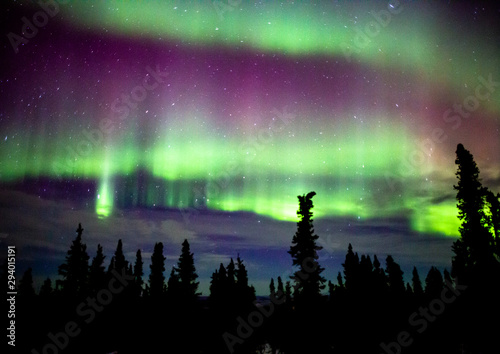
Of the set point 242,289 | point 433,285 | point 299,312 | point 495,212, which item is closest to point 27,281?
point 242,289

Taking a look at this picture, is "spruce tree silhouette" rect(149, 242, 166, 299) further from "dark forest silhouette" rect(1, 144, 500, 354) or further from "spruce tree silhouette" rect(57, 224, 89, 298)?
"spruce tree silhouette" rect(57, 224, 89, 298)

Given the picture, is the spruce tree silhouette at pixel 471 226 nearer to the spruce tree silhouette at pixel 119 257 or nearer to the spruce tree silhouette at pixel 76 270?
the spruce tree silhouette at pixel 76 270

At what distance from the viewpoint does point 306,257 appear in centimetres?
3016

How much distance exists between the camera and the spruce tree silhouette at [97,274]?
180ft

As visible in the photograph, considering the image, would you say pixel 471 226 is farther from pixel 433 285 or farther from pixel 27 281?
pixel 27 281

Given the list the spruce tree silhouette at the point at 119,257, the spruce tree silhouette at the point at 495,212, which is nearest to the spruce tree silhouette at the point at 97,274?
the spruce tree silhouette at the point at 119,257

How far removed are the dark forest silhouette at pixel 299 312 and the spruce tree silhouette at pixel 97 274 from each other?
0.30 m

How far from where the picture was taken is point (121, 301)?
1868 inches

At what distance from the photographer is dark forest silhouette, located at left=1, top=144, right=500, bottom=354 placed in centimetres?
2506

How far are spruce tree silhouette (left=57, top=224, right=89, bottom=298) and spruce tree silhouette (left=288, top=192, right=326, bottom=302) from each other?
43227mm

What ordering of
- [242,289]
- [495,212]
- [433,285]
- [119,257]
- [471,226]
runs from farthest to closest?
[119,257], [433,285], [242,289], [495,212], [471,226]

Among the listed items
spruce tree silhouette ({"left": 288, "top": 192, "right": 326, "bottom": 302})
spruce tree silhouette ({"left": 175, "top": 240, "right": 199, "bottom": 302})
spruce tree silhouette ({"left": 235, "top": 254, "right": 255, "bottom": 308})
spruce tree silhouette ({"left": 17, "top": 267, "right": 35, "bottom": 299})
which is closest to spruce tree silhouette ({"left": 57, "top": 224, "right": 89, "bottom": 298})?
spruce tree silhouette ({"left": 17, "top": 267, "right": 35, "bottom": 299})

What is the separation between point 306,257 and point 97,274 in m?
47.5

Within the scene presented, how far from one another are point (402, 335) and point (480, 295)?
8.74 metres
